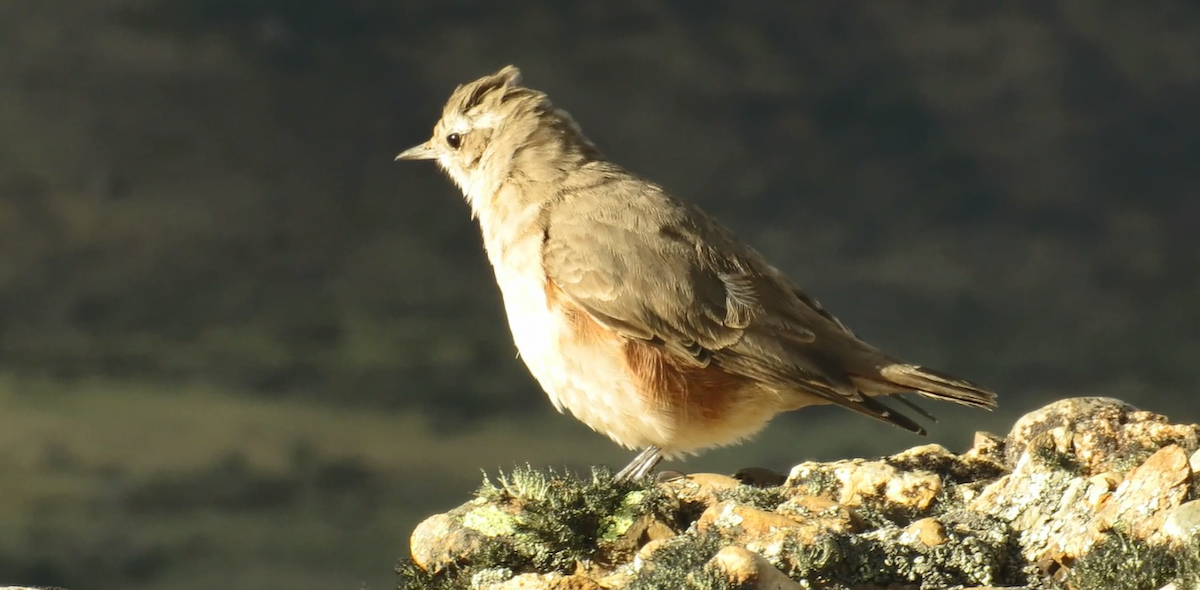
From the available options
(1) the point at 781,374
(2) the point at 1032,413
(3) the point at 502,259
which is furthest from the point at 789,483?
(3) the point at 502,259

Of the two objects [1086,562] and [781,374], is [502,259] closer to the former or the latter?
[781,374]

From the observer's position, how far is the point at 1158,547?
733 centimetres

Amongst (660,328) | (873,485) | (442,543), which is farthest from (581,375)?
(873,485)

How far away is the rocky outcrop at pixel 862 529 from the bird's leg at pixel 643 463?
34 cm

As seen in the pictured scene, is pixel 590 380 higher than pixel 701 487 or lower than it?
higher

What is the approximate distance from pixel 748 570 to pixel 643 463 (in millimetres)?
2949

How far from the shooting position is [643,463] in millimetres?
9773

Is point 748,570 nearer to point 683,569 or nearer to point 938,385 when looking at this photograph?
point 683,569

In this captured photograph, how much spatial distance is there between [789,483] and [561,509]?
96.3 inches

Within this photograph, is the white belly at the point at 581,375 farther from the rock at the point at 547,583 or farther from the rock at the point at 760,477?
the rock at the point at 547,583

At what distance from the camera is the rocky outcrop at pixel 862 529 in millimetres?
7293

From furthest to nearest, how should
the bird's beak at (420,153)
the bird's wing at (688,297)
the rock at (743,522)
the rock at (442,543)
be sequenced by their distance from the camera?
the bird's beak at (420,153)
the bird's wing at (688,297)
the rock at (442,543)
the rock at (743,522)

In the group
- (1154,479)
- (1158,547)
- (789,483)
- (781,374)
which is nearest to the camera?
(1158,547)

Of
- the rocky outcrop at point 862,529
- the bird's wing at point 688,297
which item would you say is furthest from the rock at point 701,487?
the bird's wing at point 688,297
